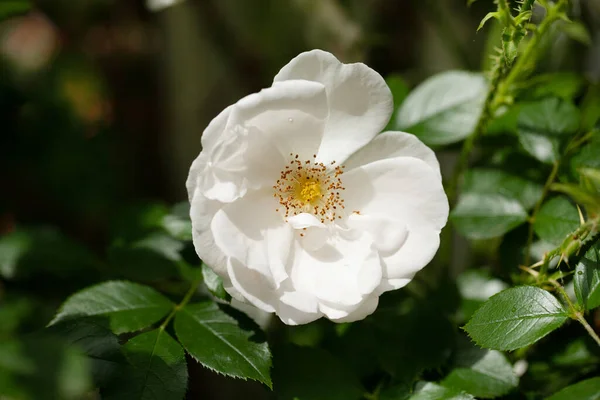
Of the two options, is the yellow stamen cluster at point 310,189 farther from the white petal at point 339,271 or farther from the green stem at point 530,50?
the green stem at point 530,50

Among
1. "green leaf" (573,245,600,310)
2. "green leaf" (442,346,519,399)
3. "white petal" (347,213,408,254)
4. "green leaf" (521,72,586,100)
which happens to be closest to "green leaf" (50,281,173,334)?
"white petal" (347,213,408,254)

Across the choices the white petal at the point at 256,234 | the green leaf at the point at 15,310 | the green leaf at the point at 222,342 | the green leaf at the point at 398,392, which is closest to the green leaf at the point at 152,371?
the green leaf at the point at 222,342

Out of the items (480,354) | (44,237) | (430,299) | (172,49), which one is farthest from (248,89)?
(480,354)

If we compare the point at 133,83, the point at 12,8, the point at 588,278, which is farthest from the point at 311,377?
the point at 133,83

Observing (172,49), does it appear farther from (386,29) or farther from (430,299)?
(430,299)

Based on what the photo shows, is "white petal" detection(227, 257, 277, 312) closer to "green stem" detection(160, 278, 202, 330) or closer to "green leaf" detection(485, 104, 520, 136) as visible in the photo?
"green stem" detection(160, 278, 202, 330)
